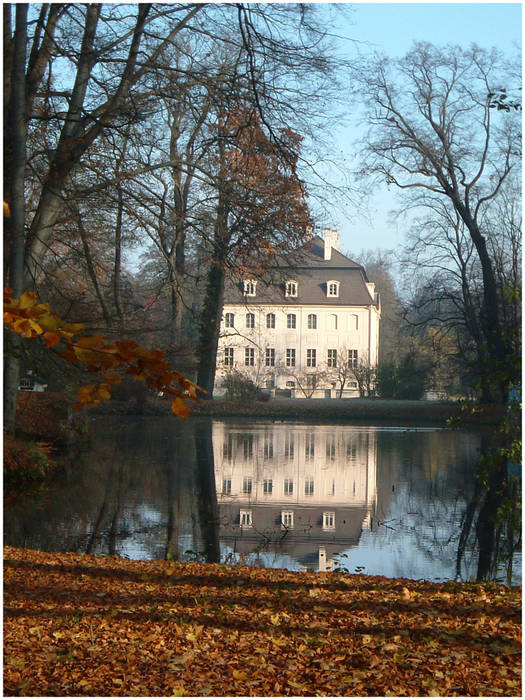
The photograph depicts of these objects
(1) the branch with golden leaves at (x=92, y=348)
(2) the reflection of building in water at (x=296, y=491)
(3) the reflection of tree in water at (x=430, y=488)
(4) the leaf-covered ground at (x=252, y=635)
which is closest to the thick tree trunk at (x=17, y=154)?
(4) the leaf-covered ground at (x=252, y=635)

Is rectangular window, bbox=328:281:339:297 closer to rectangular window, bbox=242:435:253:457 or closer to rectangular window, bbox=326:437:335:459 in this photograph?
rectangular window, bbox=326:437:335:459

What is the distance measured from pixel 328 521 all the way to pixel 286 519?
53cm

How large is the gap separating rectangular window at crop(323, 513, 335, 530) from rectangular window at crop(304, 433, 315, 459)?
21.3 feet

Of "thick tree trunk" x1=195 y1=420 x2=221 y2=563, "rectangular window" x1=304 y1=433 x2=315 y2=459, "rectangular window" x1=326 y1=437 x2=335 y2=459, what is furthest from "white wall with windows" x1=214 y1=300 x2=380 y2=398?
"thick tree trunk" x1=195 y1=420 x2=221 y2=563

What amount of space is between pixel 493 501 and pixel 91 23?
8.68 m

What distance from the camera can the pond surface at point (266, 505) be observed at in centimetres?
796

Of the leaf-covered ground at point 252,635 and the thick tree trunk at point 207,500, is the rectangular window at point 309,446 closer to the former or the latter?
the thick tree trunk at point 207,500

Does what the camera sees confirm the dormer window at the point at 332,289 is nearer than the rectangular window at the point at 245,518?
No

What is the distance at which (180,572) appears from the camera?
6.30m

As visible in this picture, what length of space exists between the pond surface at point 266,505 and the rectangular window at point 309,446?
0.06 m

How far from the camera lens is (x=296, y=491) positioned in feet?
40.0

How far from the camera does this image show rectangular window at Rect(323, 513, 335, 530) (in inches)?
370

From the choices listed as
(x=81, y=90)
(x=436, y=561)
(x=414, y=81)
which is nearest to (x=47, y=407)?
(x=81, y=90)

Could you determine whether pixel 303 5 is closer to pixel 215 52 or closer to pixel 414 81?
pixel 215 52
